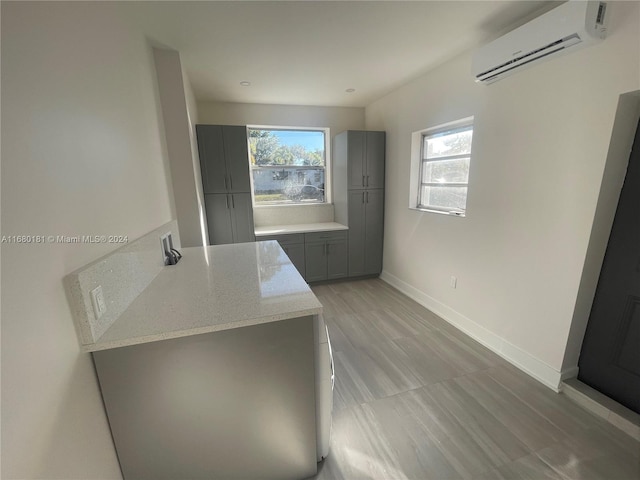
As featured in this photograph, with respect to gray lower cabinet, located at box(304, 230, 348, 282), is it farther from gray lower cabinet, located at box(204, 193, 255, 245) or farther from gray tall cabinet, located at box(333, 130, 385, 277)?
gray lower cabinet, located at box(204, 193, 255, 245)

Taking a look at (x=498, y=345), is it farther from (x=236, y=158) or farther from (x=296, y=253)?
(x=236, y=158)

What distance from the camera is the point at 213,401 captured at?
1095mm

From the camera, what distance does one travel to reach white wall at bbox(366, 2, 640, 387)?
153 centimetres

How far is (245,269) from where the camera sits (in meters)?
1.62

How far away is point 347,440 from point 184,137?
104 inches

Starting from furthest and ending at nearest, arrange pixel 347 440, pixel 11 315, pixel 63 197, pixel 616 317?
pixel 616 317
pixel 347 440
pixel 63 197
pixel 11 315

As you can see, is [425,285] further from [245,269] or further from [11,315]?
[11,315]

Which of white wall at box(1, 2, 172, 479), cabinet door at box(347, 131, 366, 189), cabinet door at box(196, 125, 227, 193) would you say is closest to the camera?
white wall at box(1, 2, 172, 479)

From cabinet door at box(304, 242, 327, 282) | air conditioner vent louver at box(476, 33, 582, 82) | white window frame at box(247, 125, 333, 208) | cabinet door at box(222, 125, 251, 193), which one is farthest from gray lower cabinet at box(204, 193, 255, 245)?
air conditioner vent louver at box(476, 33, 582, 82)

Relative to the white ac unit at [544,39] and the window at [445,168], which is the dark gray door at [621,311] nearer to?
the white ac unit at [544,39]

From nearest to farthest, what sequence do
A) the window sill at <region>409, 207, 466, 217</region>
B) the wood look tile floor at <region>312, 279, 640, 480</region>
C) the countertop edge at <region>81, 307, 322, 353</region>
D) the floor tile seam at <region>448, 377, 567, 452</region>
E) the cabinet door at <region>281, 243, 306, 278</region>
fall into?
the countertop edge at <region>81, 307, 322, 353</region> → the wood look tile floor at <region>312, 279, 640, 480</region> → the floor tile seam at <region>448, 377, 567, 452</region> → the window sill at <region>409, 207, 466, 217</region> → the cabinet door at <region>281, 243, 306, 278</region>

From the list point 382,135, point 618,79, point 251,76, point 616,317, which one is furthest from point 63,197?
point 382,135

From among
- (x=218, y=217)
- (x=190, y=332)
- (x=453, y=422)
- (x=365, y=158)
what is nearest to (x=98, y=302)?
(x=190, y=332)

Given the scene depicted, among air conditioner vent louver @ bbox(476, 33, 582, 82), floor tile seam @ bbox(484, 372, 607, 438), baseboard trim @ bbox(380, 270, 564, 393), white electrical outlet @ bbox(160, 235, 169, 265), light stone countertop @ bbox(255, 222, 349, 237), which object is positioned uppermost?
air conditioner vent louver @ bbox(476, 33, 582, 82)
